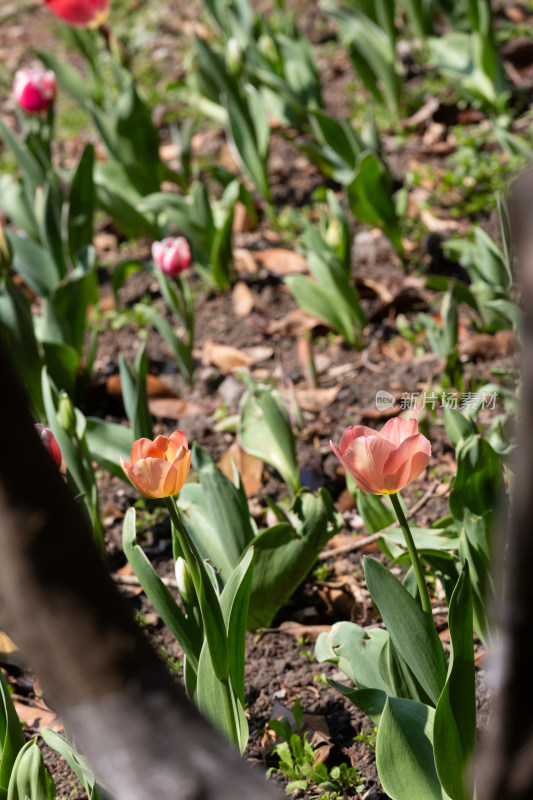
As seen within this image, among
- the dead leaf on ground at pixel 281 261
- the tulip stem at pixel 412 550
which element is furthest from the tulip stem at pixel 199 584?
the dead leaf on ground at pixel 281 261

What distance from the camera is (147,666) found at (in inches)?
23.2

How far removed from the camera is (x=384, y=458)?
102 cm

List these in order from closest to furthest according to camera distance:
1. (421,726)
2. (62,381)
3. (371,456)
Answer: (371,456) < (421,726) < (62,381)

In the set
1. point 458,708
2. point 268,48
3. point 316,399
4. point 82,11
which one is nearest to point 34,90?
point 82,11

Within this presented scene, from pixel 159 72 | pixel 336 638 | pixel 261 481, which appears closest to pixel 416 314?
pixel 261 481

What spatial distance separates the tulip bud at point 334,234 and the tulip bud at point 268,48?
1026 millimetres

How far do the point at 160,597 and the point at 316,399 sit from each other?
1072 mm

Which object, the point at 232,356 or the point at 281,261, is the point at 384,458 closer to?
the point at 232,356

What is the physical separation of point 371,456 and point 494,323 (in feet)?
4.13

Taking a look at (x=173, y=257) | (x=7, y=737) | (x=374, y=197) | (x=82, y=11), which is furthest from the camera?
(x=82, y=11)

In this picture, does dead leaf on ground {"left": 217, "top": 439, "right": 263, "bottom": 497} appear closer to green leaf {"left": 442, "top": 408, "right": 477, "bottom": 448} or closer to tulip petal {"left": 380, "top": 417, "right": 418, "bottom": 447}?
green leaf {"left": 442, "top": 408, "right": 477, "bottom": 448}

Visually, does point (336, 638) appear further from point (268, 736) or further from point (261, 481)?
point (261, 481)

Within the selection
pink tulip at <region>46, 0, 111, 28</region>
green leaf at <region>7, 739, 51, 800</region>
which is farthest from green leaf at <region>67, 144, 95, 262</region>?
green leaf at <region>7, 739, 51, 800</region>

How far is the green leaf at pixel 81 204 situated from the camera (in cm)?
247
